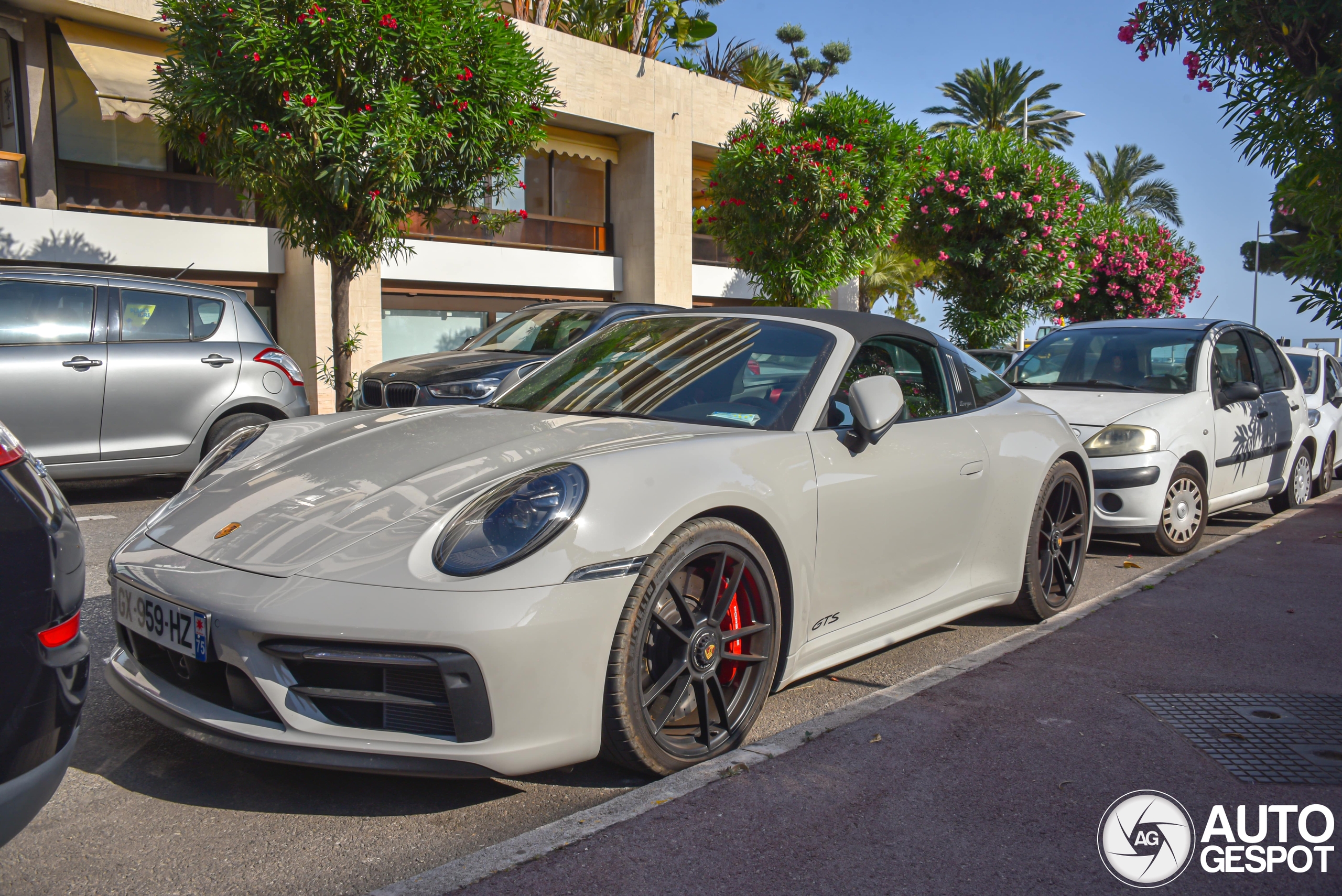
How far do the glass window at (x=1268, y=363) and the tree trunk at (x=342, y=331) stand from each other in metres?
8.17

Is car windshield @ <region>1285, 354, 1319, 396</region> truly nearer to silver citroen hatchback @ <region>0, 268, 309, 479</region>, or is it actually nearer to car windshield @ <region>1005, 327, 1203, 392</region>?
car windshield @ <region>1005, 327, 1203, 392</region>

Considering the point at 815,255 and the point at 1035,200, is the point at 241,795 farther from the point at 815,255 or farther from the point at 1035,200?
the point at 1035,200

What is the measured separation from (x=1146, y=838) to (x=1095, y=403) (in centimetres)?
483

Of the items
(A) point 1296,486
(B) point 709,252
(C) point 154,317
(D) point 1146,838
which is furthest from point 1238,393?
(B) point 709,252

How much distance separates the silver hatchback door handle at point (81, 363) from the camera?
7.07m

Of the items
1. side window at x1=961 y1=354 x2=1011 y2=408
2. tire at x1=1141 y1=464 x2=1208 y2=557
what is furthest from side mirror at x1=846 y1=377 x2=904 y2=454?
tire at x1=1141 y1=464 x2=1208 y2=557

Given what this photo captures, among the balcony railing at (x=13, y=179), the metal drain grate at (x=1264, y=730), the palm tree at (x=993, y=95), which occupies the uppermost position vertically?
the palm tree at (x=993, y=95)

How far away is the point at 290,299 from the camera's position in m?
15.2

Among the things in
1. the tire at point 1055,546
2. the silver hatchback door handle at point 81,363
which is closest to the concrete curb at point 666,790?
the tire at point 1055,546

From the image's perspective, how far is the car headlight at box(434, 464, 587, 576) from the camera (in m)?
2.60

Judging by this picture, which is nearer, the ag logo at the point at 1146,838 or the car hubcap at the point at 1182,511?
the ag logo at the point at 1146,838

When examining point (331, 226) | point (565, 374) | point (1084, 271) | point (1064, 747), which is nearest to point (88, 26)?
point (331, 226)

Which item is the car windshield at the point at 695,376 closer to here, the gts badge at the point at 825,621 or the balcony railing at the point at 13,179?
the gts badge at the point at 825,621

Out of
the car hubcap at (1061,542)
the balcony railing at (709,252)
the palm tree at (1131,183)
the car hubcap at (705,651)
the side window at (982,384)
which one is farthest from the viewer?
the palm tree at (1131,183)
